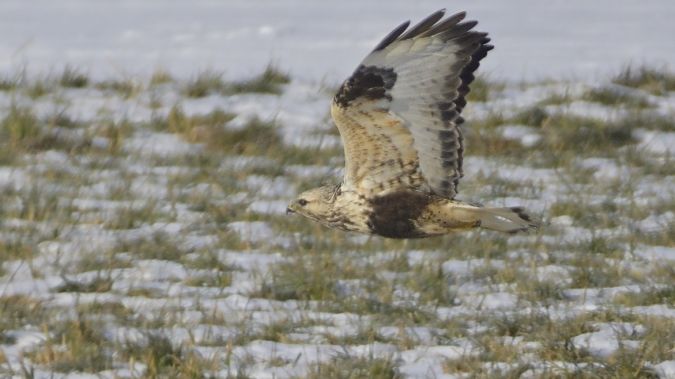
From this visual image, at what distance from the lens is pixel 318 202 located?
5.90 meters

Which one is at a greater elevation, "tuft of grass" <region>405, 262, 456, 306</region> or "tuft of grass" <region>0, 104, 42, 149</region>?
"tuft of grass" <region>0, 104, 42, 149</region>

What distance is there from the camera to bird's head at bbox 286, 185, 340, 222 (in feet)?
19.2

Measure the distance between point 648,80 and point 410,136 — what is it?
5.47 metres

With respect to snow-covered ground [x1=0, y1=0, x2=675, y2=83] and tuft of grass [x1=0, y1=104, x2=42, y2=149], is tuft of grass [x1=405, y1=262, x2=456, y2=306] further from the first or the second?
snow-covered ground [x1=0, y1=0, x2=675, y2=83]

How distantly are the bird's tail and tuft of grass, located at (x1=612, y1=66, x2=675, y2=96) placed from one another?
17.4ft

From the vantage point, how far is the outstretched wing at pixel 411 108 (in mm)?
5426

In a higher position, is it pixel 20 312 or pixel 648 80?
pixel 648 80

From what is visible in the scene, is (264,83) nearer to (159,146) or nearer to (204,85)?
(204,85)

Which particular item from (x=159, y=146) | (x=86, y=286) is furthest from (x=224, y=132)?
(x=86, y=286)

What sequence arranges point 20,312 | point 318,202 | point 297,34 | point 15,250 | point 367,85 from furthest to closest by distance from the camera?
1. point 297,34
2. point 15,250
3. point 20,312
4. point 318,202
5. point 367,85

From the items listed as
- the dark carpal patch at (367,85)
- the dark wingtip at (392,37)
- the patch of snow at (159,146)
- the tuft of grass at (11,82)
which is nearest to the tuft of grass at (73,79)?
the tuft of grass at (11,82)

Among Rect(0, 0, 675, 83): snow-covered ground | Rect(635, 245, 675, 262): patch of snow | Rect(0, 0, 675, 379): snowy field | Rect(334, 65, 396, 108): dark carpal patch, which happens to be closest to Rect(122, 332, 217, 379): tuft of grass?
Rect(0, 0, 675, 379): snowy field

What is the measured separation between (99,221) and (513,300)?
91.8 inches

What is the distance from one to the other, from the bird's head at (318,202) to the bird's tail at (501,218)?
57 centimetres
